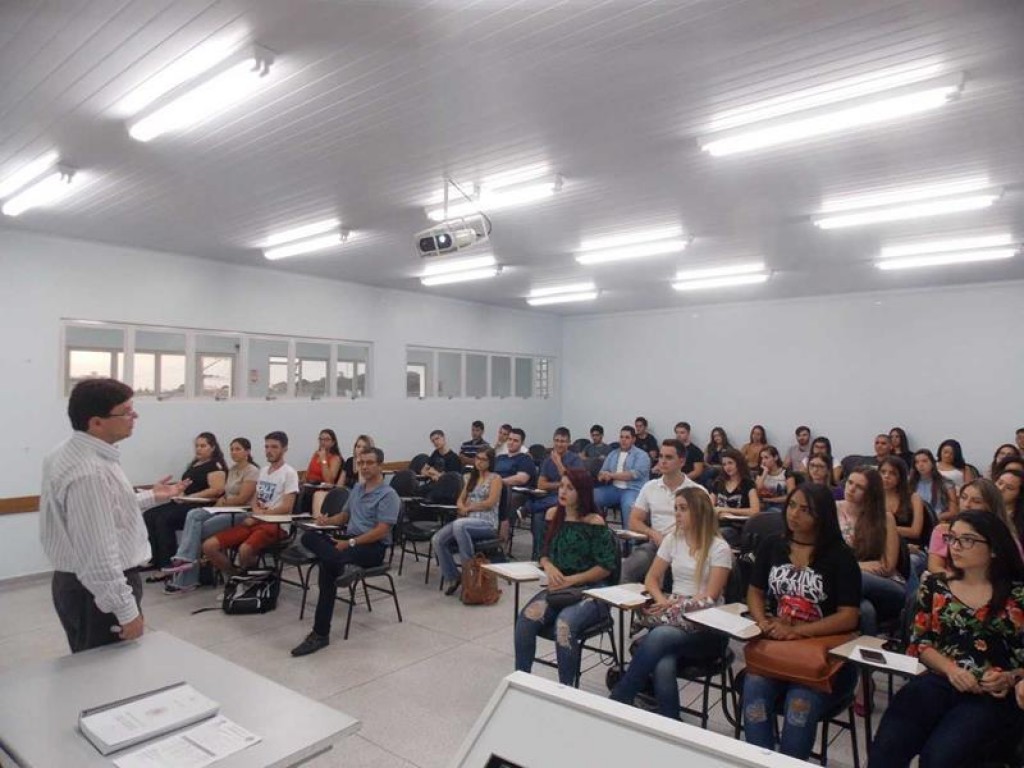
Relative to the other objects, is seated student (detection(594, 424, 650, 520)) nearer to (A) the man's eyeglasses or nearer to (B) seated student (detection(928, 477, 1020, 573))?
(B) seated student (detection(928, 477, 1020, 573))

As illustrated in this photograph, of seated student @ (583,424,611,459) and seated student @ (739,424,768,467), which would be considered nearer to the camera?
seated student @ (739,424,768,467)

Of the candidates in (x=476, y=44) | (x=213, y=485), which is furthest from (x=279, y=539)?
(x=476, y=44)

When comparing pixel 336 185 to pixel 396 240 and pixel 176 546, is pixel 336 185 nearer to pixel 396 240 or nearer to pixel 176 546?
pixel 396 240

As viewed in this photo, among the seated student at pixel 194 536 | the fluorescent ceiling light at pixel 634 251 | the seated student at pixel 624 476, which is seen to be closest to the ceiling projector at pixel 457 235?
the fluorescent ceiling light at pixel 634 251

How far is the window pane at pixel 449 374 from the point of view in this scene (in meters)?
9.54

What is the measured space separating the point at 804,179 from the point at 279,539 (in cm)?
489

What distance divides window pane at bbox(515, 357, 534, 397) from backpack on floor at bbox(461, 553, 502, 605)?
19.6 ft

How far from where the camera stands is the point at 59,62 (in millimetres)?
2826

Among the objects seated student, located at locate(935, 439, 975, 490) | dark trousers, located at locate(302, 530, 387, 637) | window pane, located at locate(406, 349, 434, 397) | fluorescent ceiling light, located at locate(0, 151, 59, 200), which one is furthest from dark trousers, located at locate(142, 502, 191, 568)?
A: seated student, located at locate(935, 439, 975, 490)

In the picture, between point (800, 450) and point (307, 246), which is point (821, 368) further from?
point (307, 246)

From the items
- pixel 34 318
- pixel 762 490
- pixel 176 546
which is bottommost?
pixel 176 546

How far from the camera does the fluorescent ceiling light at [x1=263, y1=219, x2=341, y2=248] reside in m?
5.51

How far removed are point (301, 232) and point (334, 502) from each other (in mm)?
2514

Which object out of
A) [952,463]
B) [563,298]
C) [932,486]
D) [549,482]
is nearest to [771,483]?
[932,486]
